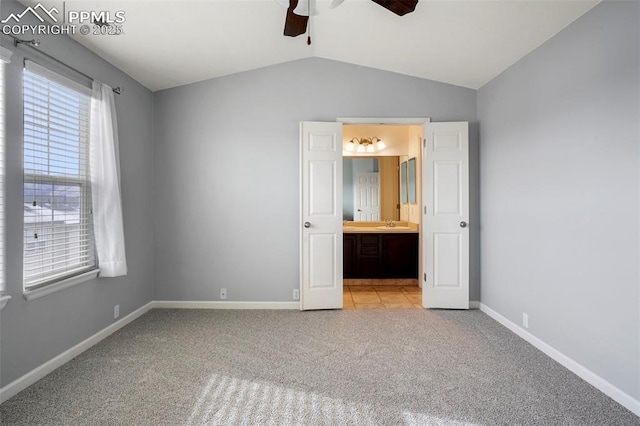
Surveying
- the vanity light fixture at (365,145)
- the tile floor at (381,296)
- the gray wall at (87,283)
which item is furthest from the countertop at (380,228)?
the gray wall at (87,283)

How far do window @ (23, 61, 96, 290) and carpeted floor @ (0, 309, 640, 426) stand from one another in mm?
785

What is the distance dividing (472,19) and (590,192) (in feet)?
5.19

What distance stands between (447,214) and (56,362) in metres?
3.78

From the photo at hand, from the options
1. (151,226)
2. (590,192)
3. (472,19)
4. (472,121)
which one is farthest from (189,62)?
(590,192)

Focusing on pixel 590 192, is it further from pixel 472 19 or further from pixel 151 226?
pixel 151 226

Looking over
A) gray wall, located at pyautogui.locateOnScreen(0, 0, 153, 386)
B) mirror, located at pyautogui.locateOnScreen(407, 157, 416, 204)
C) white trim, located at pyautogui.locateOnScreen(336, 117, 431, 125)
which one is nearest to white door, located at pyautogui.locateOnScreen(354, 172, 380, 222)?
mirror, located at pyautogui.locateOnScreen(407, 157, 416, 204)

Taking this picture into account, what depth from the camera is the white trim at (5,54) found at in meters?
2.01

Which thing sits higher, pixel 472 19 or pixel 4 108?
pixel 472 19

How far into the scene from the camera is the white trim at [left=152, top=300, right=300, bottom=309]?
3990 millimetres

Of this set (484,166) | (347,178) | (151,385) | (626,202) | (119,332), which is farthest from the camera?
(347,178)

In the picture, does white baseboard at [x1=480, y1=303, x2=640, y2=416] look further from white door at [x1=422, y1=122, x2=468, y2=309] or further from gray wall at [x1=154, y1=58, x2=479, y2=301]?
gray wall at [x1=154, y1=58, x2=479, y2=301]

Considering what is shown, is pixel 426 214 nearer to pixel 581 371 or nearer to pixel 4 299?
pixel 581 371

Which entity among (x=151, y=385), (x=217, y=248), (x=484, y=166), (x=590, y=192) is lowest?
(x=151, y=385)

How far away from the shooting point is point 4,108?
209cm
